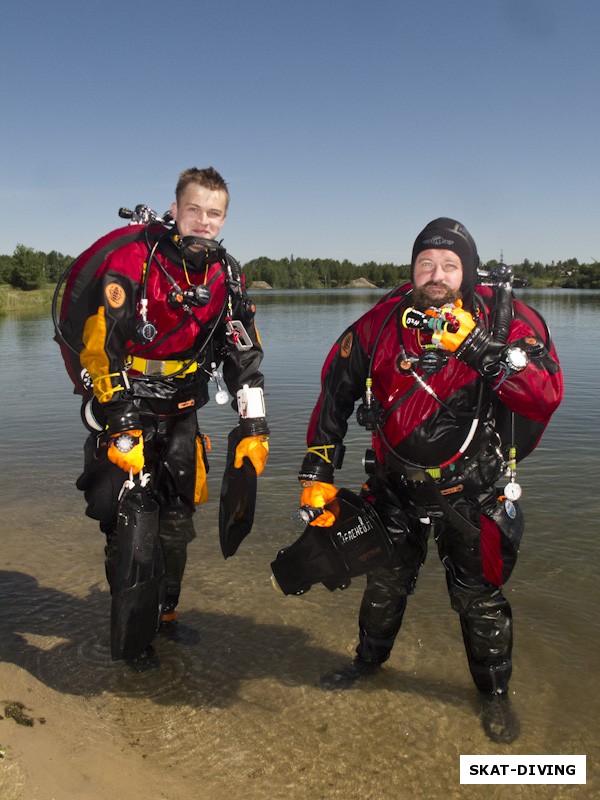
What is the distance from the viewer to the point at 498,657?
3227mm

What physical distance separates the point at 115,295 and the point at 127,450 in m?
0.82

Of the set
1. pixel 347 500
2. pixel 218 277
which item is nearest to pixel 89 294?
pixel 218 277

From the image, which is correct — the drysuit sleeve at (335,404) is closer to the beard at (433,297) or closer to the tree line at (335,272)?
the beard at (433,297)

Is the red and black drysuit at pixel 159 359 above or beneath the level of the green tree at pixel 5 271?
beneath

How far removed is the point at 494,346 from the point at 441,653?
2.01 metres

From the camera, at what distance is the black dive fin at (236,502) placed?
370 centimetres

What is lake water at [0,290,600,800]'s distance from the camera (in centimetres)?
293

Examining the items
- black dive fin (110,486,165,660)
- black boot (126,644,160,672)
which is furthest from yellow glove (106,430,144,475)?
black boot (126,644,160,672)

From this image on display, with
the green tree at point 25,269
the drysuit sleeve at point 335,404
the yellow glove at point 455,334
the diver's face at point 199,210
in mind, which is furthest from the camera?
the green tree at point 25,269

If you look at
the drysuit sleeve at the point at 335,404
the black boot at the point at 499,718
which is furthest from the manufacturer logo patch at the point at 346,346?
the black boot at the point at 499,718

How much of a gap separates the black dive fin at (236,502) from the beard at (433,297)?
140 centimetres

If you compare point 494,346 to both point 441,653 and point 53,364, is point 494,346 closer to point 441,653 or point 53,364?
point 441,653

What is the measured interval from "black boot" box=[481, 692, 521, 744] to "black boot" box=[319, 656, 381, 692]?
0.61 meters

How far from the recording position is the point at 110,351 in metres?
3.41
